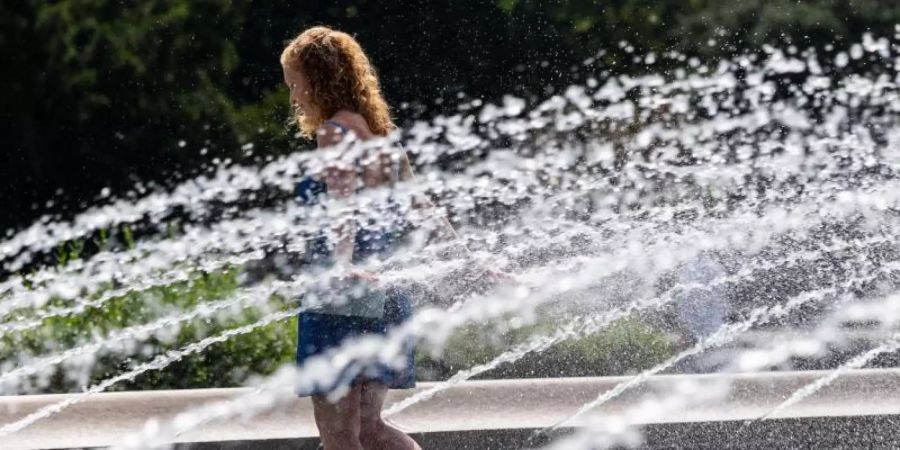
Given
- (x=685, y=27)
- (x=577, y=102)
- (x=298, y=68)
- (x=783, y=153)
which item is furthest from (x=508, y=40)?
(x=298, y=68)

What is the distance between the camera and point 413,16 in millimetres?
10312

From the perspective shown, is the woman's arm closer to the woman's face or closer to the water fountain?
the water fountain

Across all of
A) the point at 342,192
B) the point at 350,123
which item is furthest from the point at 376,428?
the point at 350,123

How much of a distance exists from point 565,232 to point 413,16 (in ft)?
14.7

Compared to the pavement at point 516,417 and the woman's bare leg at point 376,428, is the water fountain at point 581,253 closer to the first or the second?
the pavement at point 516,417

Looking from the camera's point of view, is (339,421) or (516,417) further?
(516,417)

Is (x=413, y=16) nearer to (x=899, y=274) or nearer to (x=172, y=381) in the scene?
(x=899, y=274)

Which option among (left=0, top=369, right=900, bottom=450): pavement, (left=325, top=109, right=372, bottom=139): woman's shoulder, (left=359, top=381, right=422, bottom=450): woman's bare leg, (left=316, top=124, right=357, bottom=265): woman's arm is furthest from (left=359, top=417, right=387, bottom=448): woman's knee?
(left=325, top=109, right=372, bottom=139): woman's shoulder

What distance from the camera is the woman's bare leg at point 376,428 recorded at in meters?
3.01

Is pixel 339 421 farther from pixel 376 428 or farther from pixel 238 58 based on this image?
pixel 238 58

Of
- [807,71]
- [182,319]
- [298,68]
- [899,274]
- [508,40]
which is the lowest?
[899,274]

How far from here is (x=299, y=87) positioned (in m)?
3.04

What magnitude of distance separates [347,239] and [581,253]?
267cm

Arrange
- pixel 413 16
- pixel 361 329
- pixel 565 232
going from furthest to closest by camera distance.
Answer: pixel 413 16
pixel 565 232
pixel 361 329
